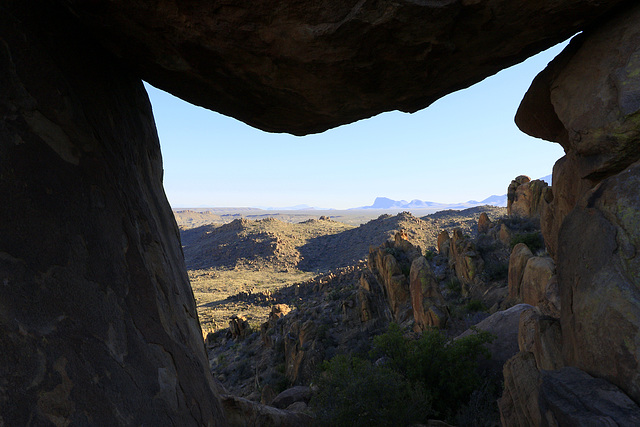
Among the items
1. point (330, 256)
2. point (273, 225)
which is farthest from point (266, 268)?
point (273, 225)

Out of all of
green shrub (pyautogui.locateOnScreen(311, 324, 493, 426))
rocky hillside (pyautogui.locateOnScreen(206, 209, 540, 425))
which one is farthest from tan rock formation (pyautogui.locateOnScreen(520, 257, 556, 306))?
green shrub (pyautogui.locateOnScreen(311, 324, 493, 426))

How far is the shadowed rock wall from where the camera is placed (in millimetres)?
2750

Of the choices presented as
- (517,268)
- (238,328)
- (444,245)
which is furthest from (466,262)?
A: (238,328)

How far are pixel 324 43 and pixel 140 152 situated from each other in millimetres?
2902

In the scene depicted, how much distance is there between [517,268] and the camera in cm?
1566

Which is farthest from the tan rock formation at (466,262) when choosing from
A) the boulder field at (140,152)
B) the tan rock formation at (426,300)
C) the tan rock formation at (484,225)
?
the boulder field at (140,152)

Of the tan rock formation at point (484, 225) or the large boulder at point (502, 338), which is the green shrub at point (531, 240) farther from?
the large boulder at point (502, 338)

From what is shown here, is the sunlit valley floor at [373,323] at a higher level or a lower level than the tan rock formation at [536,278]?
lower

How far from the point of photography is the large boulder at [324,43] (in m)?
3.49

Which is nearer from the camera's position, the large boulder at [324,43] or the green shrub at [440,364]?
the large boulder at [324,43]

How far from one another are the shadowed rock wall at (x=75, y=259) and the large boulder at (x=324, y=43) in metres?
0.63

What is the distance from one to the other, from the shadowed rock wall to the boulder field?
1 cm

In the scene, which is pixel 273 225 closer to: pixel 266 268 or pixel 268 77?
pixel 266 268

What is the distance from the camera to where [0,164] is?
2.88 meters
